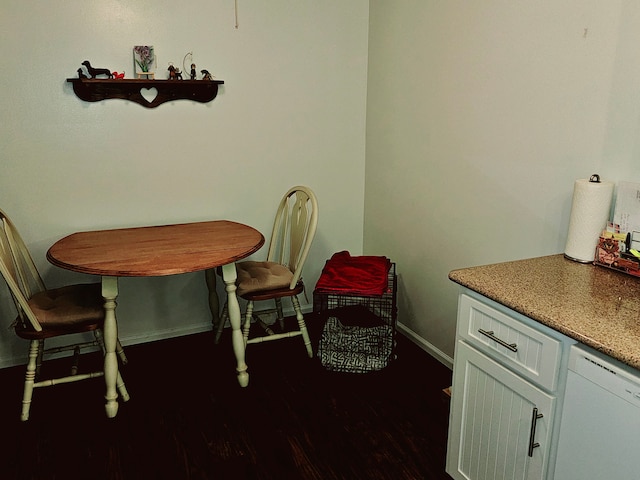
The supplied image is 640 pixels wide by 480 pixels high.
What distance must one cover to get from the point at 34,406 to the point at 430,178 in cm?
220

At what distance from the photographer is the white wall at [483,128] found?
169 cm

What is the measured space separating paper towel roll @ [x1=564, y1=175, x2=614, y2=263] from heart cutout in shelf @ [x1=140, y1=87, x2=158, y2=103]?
81.0 inches

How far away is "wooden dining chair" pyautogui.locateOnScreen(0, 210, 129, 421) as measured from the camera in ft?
6.78

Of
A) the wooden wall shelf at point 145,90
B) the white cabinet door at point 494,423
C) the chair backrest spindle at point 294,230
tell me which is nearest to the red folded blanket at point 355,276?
the chair backrest spindle at point 294,230

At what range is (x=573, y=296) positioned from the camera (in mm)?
1405

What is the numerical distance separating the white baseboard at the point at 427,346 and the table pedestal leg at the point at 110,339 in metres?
Answer: 1.60

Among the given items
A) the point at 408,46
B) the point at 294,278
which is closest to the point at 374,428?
the point at 294,278

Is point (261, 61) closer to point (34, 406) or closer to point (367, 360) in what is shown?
point (367, 360)

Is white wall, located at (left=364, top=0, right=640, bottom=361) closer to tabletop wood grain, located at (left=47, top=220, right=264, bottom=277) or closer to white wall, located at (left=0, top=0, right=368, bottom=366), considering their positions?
white wall, located at (left=0, top=0, right=368, bottom=366)

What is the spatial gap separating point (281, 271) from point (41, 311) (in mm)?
1136

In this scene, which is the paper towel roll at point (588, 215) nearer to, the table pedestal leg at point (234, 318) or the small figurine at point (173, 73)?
the table pedestal leg at point (234, 318)

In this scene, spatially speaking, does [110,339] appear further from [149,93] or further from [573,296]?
[573,296]

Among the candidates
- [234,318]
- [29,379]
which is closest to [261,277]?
[234,318]

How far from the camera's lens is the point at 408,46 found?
8.70ft
